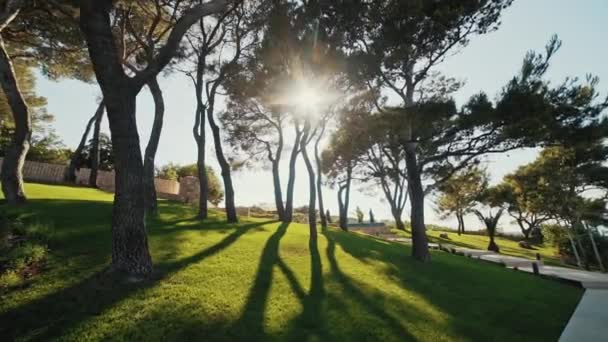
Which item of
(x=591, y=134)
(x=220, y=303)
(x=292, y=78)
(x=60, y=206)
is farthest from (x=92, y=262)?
(x=591, y=134)

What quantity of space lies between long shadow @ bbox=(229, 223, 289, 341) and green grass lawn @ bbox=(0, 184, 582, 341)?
2cm

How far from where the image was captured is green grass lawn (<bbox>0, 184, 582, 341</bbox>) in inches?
143

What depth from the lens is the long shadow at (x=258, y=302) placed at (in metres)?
3.79

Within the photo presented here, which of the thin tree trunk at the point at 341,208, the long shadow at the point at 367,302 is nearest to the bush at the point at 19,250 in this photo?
the long shadow at the point at 367,302

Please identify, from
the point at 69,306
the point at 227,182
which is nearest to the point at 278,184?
the point at 227,182

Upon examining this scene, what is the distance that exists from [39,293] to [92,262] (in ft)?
4.19

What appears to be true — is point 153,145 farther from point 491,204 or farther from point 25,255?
point 491,204

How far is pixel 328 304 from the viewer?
497cm

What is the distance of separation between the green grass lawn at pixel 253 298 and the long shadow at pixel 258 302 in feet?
0.07

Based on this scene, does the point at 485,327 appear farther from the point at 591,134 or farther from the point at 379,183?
the point at 379,183

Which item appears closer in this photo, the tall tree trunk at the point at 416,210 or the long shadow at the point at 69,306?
the long shadow at the point at 69,306

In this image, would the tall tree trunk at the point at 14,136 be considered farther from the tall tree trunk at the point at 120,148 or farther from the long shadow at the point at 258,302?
the long shadow at the point at 258,302

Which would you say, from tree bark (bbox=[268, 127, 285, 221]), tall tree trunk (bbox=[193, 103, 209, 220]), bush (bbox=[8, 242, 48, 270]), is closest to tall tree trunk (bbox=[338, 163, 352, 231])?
tree bark (bbox=[268, 127, 285, 221])

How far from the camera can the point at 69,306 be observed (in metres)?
3.79
